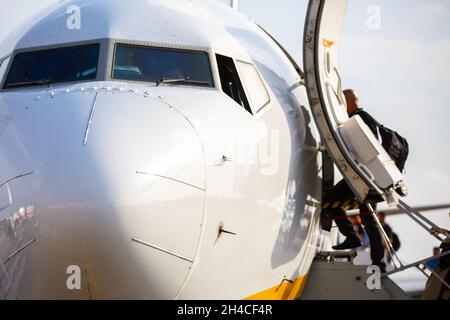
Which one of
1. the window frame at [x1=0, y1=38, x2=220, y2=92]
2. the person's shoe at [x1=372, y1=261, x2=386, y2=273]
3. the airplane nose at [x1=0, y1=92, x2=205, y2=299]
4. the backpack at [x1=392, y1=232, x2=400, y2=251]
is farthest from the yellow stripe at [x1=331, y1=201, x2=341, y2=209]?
the backpack at [x1=392, y1=232, x2=400, y2=251]

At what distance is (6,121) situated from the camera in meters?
7.87

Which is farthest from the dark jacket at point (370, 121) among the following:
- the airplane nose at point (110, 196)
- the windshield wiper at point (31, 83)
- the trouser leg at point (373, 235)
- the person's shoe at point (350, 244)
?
the windshield wiper at point (31, 83)

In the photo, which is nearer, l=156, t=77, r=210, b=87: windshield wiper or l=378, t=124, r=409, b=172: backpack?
l=156, t=77, r=210, b=87: windshield wiper

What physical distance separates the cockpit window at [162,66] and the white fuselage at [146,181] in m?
0.09

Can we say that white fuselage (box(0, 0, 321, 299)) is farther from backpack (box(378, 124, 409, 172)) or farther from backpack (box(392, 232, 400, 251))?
backpack (box(392, 232, 400, 251))

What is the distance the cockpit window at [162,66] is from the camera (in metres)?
8.47

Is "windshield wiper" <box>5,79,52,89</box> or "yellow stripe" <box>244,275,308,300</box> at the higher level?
"windshield wiper" <box>5,79,52,89</box>

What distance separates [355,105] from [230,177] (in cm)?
309

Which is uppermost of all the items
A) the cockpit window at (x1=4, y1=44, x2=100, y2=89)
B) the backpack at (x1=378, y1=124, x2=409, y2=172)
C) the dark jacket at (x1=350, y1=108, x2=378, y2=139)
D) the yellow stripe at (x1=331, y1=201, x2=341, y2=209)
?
the cockpit window at (x1=4, y1=44, x2=100, y2=89)

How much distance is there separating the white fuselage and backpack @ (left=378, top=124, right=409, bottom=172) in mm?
1033

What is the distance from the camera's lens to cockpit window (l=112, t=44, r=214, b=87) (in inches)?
333

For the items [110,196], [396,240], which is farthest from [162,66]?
[396,240]

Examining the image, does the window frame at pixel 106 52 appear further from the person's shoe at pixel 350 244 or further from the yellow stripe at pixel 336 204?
the person's shoe at pixel 350 244

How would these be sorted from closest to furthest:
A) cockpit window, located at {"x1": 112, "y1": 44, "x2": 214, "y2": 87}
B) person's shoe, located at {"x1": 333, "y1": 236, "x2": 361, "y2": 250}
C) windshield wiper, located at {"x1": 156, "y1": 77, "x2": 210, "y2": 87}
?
windshield wiper, located at {"x1": 156, "y1": 77, "x2": 210, "y2": 87} → cockpit window, located at {"x1": 112, "y1": 44, "x2": 214, "y2": 87} → person's shoe, located at {"x1": 333, "y1": 236, "x2": 361, "y2": 250}
